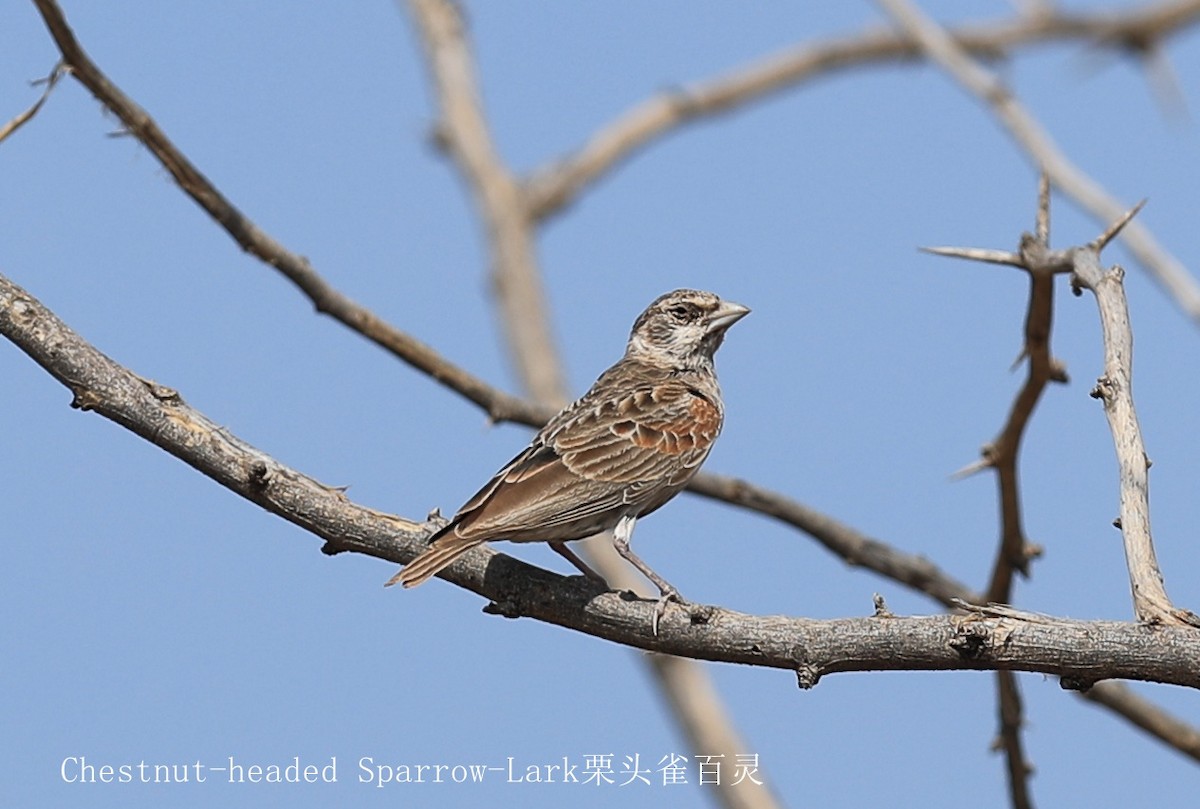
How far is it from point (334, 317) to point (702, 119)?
41.1 ft

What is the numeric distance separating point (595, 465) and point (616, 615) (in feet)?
5.74

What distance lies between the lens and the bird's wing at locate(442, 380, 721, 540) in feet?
24.3

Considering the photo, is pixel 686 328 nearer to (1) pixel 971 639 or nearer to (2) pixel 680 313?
(2) pixel 680 313

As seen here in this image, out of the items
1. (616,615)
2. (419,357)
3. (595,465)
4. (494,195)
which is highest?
(494,195)

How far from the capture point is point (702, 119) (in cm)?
2091

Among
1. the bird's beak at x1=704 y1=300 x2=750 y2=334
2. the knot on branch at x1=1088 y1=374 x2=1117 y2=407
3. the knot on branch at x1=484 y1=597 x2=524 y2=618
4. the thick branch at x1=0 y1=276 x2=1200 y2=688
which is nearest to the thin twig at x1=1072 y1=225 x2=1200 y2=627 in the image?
the knot on branch at x1=1088 y1=374 x2=1117 y2=407

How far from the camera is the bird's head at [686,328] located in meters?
10.3

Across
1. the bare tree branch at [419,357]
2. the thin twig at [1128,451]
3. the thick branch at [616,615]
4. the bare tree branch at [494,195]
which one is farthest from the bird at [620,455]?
the bare tree branch at [494,195]

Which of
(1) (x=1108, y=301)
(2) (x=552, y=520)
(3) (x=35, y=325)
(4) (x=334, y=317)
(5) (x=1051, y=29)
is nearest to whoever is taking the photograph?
(3) (x=35, y=325)

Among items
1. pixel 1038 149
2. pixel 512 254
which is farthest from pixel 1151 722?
pixel 512 254

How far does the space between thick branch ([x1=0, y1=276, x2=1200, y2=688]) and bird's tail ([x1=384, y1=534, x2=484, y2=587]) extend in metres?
0.11

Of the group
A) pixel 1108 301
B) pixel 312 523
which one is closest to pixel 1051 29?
pixel 1108 301

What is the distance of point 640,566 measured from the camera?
7.63 metres

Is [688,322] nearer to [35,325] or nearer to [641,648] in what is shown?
[641,648]
